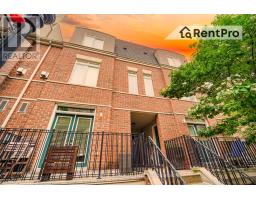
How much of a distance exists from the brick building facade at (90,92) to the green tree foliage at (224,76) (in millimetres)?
2765

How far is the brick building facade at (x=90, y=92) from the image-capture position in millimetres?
6578

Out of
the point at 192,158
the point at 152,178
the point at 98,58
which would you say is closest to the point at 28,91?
the point at 98,58

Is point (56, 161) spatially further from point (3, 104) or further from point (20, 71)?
point (20, 71)

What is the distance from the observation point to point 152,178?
3496 mm

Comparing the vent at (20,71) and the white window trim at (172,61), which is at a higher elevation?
the white window trim at (172,61)

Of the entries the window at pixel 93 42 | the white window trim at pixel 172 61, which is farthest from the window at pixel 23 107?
the white window trim at pixel 172 61

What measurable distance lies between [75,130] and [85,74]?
3.56 m

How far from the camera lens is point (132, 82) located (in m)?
9.70

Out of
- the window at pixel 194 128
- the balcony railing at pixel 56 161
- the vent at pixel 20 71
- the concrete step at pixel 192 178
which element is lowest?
the concrete step at pixel 192 178

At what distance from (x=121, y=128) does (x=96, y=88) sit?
2641 millimetres

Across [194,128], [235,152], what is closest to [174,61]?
[194,128]

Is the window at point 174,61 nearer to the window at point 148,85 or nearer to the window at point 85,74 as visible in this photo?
the window at point 148,85

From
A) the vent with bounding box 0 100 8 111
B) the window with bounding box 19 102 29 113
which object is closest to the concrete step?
the window with bounding box 19 102 29 113

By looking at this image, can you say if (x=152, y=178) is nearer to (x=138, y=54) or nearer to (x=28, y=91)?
(x=28, y=91)
